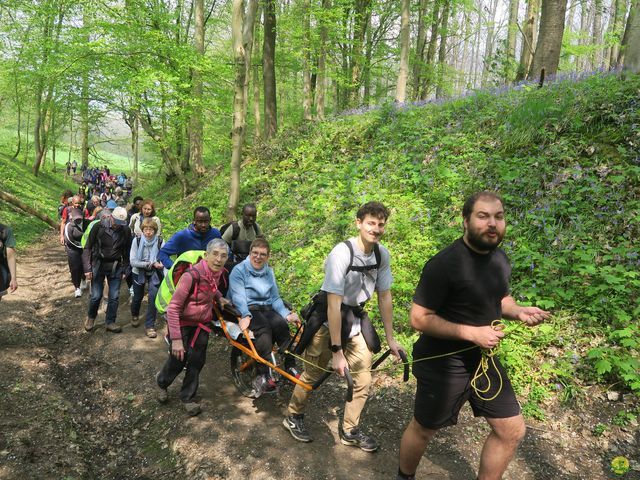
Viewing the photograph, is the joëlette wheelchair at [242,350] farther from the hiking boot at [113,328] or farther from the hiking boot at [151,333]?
the hiking boot at [113,328]

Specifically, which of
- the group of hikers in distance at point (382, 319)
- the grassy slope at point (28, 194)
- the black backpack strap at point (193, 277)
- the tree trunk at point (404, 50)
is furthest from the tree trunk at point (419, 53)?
the black backpack strap at point (193, 277)

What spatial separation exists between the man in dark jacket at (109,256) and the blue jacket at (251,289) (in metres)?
3.13

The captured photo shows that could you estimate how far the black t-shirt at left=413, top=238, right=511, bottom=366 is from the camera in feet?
8.52

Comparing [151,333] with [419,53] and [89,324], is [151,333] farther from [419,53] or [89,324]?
[419,53]

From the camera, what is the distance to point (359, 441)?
3.95 meters

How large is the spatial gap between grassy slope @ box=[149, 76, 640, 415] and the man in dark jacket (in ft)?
9.38

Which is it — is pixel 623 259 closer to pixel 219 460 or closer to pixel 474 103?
pixel 219 460

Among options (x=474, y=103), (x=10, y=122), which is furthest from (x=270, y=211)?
(x=10, y=122)

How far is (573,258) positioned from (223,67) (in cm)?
1265

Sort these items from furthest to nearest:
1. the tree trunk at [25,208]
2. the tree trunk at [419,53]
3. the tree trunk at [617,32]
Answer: the tree trunk at [419,53] < the tree trunk at [617,32] < the tree trunk at [25,208]

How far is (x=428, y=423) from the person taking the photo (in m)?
2.85

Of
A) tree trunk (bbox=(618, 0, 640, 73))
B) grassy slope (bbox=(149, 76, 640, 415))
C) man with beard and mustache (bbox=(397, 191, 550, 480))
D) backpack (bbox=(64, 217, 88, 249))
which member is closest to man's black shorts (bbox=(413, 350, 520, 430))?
man with beard and mustache (bbox=(397, 191, 550, 480))

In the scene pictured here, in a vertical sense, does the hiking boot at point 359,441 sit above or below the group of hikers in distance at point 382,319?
below

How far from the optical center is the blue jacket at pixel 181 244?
6.14m
